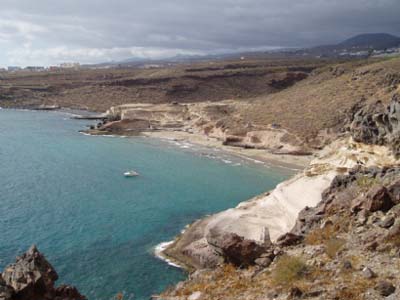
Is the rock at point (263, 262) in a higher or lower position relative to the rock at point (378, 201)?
lower

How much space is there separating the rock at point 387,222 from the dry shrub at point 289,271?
332 centimetres

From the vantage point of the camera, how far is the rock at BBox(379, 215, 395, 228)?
14.8 metres

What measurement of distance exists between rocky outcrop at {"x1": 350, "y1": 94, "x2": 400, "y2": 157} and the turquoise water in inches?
488

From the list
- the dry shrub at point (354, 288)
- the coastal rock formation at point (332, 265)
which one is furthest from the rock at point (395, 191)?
the dry shrub at point (354, 288)

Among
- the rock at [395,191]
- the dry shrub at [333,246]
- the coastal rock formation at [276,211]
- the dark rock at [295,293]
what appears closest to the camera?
the dark rock at [295,293]

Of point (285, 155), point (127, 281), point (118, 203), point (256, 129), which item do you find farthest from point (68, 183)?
point (256, 129)

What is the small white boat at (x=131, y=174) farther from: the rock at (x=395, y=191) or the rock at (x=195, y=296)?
the rock at (x=195, y=296)

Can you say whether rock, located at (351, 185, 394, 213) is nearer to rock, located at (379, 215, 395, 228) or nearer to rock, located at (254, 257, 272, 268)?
rock, located at (379, 215, 395, 228)

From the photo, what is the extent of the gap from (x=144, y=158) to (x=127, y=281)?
3583cm

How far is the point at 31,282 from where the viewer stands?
1395cm

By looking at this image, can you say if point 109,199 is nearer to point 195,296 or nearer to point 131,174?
point 131,174

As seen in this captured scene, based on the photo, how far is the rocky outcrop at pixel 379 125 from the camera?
2814 cm

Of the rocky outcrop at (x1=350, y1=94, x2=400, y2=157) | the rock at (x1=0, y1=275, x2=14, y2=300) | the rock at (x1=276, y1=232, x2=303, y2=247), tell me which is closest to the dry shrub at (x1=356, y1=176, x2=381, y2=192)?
the rock at (x1=276, y1=232, x2=303, y2=247)

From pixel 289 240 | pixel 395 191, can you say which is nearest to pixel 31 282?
pixel 289 240
